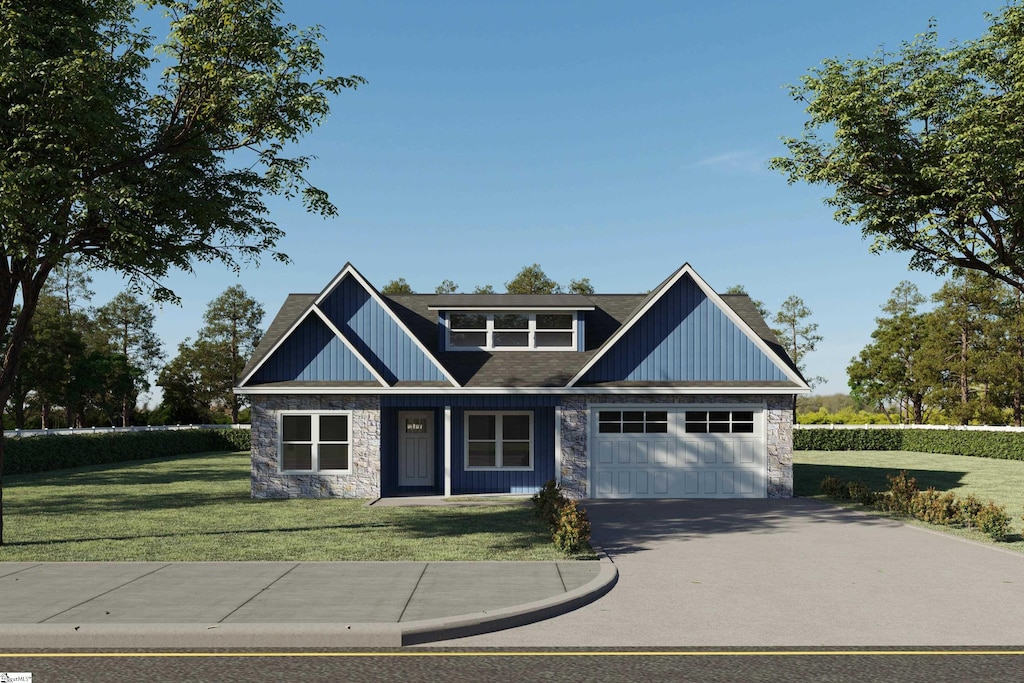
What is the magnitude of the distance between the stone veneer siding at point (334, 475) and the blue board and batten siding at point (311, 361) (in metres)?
0.59

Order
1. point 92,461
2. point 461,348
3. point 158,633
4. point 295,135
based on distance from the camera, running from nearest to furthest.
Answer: point 158,633 → point 295,135 → point 461,348 → point 92,461

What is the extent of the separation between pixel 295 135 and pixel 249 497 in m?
11.5

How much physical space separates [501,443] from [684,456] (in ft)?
17.6

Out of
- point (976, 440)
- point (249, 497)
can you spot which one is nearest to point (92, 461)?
point (249, 497)

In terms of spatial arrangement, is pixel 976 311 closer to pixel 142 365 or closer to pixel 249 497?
pixel 249 497

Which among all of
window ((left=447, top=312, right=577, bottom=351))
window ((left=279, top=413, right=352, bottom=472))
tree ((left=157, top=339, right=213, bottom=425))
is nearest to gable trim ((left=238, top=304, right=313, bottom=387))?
window ((left=279, top=413, right=352, bottom=472))

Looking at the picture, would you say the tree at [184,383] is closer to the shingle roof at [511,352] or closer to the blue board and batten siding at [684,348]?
the shingle roof at [511,352]

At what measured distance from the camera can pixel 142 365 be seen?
265ft

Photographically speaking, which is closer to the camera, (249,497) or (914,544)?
(914,544)

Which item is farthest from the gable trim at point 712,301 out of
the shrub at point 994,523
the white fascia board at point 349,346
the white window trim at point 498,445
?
the shrub at point 994,523

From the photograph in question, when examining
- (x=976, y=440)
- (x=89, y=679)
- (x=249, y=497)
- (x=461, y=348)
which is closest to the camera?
(x=89, y=679)

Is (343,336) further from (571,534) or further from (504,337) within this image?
(571,534)

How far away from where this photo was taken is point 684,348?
24.3 m

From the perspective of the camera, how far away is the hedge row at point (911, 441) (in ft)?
Answer: 145
